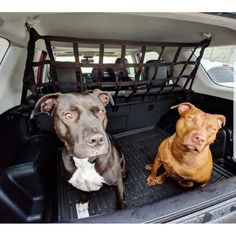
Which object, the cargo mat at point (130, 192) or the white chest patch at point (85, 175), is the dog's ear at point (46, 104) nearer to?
the white chest patch at point (85, 175)

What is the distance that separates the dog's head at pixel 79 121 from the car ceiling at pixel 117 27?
49cm

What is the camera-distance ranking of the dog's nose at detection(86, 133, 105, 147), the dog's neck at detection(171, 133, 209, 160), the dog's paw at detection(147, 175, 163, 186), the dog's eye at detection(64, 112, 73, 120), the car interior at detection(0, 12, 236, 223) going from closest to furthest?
the car interior at detection(0, 12, 236, 223)
the dog's nose at detection(86, 133, 105, 147)
the dog's eye at detection(64, 112, 73, 120)
the dog's neck at detection(171, 133, 209, 160)
the dog's paw at detection(147, 175, 163, 186)

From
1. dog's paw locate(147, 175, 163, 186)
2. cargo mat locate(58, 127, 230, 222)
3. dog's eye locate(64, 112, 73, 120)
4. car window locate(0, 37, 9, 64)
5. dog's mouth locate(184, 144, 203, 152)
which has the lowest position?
cargo mat locate(58, 127, 230, 222)

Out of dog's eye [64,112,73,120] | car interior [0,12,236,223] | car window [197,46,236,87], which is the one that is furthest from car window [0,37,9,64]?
car window [197,46,236,87]

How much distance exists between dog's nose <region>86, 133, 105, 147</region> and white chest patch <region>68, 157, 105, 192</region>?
0.30 m

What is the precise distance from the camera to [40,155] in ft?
5.72

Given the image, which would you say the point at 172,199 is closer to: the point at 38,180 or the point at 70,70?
the point at 38,180

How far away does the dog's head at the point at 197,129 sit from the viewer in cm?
128

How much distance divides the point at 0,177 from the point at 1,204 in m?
0.17

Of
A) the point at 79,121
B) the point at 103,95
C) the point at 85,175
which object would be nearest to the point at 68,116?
the point at 79,121

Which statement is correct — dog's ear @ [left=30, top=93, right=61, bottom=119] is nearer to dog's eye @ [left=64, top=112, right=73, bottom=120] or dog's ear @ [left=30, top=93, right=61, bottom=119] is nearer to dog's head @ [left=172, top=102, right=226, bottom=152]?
dog's eye @ [left=64, top=112, right=73, bottom=120]

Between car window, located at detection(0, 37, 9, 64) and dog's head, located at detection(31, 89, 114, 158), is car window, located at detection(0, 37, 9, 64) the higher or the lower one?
the higher one

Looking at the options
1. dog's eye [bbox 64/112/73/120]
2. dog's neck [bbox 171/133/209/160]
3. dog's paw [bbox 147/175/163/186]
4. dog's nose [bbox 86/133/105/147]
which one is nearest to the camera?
dog's nose [bbox 86/133/105/147]

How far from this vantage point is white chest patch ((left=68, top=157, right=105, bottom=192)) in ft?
4.69
